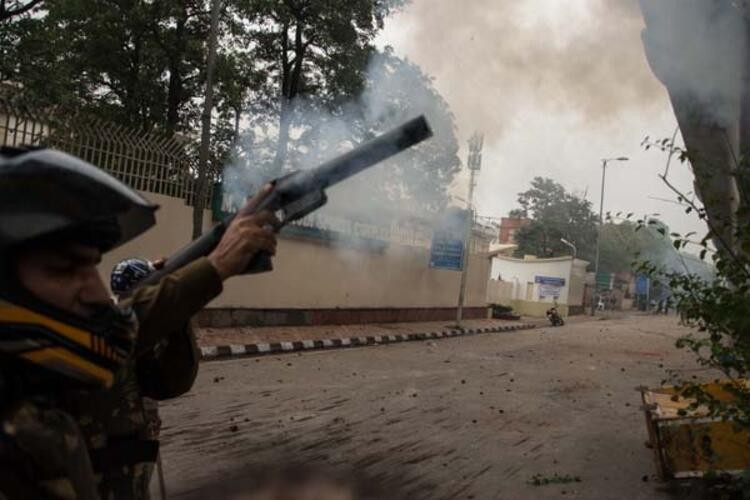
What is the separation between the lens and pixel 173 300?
146 centimetres

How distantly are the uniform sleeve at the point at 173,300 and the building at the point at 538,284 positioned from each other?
99.9ft

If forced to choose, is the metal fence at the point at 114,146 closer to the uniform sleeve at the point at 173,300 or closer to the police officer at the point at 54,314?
the uniform sleeve at the point at 173,300

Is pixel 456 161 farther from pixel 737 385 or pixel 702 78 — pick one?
pixel 737 385

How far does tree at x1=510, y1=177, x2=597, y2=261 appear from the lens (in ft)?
151

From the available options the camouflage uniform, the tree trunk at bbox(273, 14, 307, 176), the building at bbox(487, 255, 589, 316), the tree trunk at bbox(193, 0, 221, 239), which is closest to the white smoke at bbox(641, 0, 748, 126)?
the camouflage uniform

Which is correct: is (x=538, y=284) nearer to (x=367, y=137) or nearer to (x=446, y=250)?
(x=446, y=250)

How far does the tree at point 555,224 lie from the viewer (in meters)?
45.9

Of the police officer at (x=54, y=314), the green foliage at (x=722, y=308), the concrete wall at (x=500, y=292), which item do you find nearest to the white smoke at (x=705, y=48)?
the green foliage at (x=722, y=308)

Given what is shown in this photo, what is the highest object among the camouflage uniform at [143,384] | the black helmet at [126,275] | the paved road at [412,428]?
the black helmet at [126,275]

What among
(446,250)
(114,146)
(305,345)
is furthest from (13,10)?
(446,250)

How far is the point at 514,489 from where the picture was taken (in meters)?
4.26

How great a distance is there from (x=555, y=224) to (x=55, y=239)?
4795 cm

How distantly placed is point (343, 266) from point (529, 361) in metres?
5.27

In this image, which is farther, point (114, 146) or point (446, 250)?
point (446, 250)
